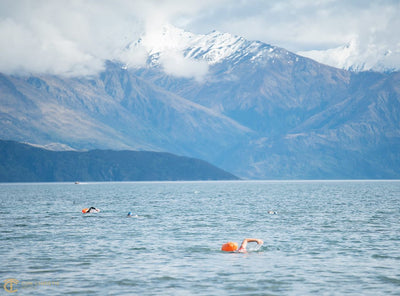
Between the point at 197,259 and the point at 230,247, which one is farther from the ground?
the point at 230,247

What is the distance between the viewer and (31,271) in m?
43.3

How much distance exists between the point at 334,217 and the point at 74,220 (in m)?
40.2

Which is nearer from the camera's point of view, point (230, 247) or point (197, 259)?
point (197, 259)

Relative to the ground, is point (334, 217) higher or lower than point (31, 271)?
higher

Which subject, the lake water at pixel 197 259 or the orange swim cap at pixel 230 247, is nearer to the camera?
the lake water at pixel 197 259

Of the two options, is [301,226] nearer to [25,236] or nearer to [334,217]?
[334,217]

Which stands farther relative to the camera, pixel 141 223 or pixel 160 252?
pixel 141 223

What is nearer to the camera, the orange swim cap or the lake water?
the lake water

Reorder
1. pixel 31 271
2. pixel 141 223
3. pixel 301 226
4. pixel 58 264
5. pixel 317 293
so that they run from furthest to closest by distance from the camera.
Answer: pixel 141 223, pixel 301 226, pixel 58 264, pixel 31 271, pixel 317 293

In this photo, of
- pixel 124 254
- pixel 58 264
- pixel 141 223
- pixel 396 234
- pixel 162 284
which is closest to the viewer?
pixel 162 284

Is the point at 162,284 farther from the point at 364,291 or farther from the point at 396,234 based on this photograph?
Result: the point at 396,234

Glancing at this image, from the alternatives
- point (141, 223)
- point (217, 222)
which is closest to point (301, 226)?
point (217, 222)

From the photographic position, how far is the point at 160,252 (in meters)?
53.2

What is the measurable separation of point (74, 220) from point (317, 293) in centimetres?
5924
